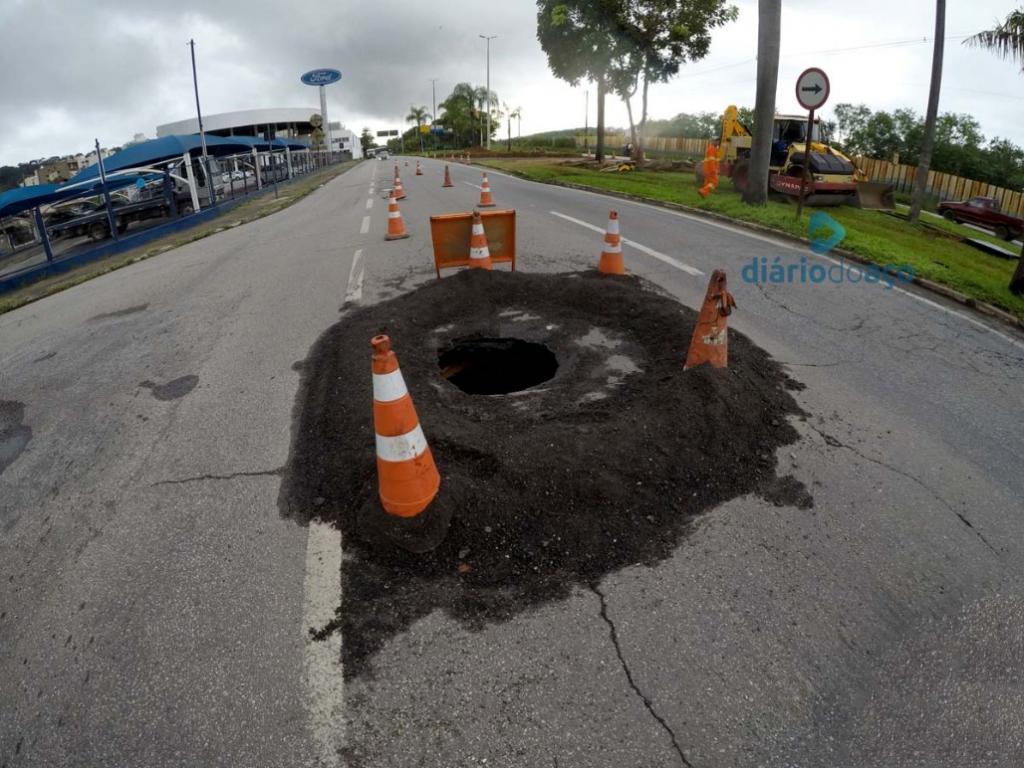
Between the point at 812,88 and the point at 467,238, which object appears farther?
the point at 812,88

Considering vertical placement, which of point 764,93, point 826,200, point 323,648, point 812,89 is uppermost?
point 764,93

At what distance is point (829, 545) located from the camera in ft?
9.83

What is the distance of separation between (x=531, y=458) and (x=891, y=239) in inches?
499

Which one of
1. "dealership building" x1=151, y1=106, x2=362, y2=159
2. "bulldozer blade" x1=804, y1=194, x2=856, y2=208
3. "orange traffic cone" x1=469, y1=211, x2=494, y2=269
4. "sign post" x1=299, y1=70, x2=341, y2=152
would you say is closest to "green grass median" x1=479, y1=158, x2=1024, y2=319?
"bulldozer blade" x1=804, y1=194, x2=856, y2=208

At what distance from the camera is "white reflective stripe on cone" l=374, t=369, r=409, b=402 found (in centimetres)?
293

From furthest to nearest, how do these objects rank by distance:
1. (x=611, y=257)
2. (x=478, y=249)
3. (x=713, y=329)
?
(x=611, y=257) < (x=478, y=249) < (x=713, y=329)

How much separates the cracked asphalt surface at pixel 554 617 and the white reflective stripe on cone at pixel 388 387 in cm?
83

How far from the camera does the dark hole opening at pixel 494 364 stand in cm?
556

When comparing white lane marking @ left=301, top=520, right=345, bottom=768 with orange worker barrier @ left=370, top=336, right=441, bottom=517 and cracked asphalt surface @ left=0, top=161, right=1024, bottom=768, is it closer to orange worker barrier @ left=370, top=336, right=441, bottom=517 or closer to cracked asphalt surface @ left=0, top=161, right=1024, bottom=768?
cracked asphalt surface @ left=0, top=161, right=1024, bottom=768

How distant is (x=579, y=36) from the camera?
2919 cm

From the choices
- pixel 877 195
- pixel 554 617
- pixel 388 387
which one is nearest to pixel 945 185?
pixel 877 195

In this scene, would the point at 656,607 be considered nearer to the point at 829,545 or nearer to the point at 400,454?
the point at 829,545

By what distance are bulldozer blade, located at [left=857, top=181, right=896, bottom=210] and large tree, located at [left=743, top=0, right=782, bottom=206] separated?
9780mm

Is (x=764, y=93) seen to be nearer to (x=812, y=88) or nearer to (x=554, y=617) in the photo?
(x=812, y=88)
